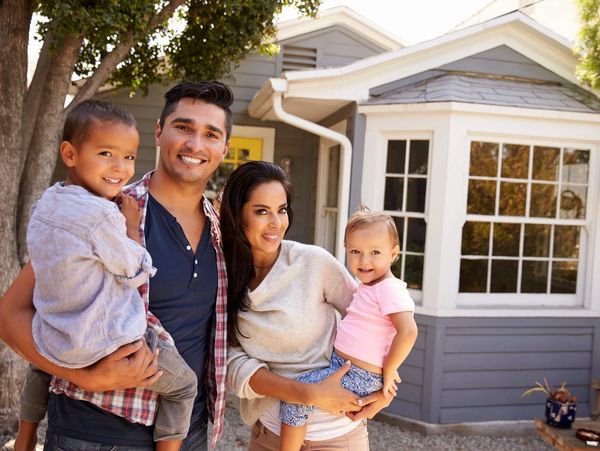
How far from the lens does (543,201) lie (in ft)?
18.8

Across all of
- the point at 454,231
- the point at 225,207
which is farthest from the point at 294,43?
the point at 225,207

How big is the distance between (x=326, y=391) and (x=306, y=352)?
0.16m

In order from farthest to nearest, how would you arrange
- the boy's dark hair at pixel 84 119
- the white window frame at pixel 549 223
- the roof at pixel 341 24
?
1. the roof at pixel 341 24
2. the white window frame at pixel 549 223
3. the boy's dark hair at pixel 84 119

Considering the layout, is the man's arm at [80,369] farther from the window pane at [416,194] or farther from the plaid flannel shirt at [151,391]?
the window pane at [416,194]

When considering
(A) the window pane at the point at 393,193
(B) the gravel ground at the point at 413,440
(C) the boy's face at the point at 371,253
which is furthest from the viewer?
(A) the window pane at the point at 393,193

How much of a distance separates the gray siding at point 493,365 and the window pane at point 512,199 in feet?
3.41

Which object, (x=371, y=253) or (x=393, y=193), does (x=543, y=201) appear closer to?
(x=393, y=193)

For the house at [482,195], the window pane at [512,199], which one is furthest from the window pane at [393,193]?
the window pane at [512,199]

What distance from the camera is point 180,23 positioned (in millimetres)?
5867

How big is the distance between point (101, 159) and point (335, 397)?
1069 mm

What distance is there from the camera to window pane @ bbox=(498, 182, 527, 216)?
5.62m

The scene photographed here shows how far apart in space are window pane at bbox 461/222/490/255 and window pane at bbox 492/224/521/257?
0.10m

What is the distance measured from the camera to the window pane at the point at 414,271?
5625mm

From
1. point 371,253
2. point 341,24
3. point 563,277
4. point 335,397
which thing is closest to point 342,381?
point 335,397
